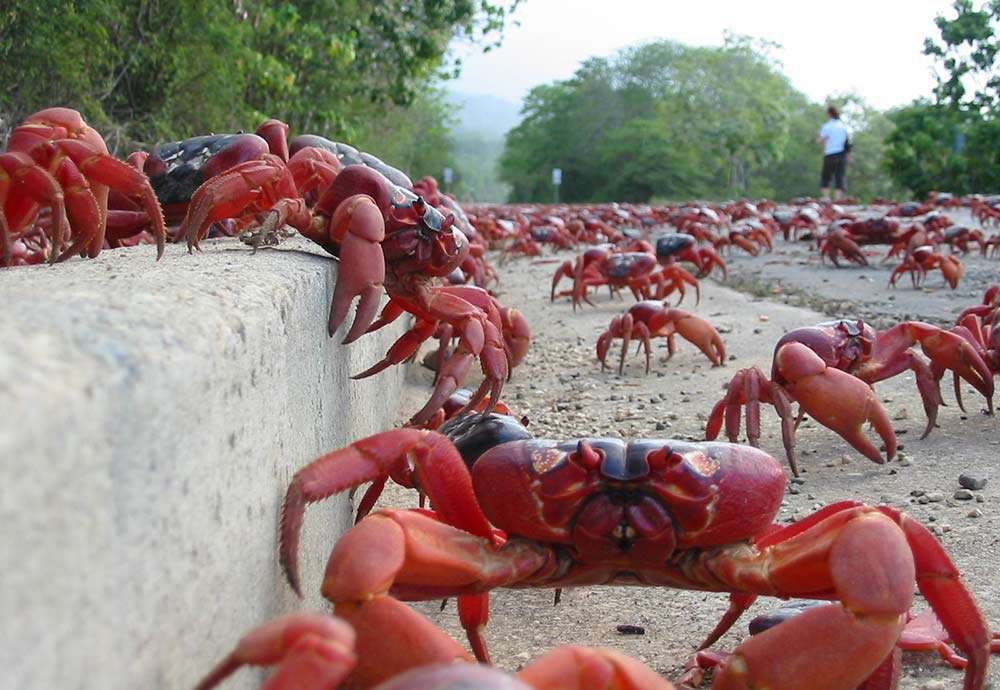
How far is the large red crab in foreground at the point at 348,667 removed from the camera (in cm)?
112

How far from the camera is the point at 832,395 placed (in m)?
4.05

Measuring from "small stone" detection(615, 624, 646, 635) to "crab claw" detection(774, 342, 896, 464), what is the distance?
165cm

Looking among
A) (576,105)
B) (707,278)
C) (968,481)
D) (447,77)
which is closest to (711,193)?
(576,105)

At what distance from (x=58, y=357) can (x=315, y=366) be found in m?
1.43

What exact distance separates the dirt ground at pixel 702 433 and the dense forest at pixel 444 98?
4226mm

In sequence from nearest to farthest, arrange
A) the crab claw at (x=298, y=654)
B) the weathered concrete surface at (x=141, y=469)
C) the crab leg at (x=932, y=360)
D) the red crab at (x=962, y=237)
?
1. the weathered concrete surface at (x=141, y=469)
2. the crab claw at (x=298, y=654)
3. the crab leg at (x=932, y=360)
4. the red crab at (x=962, y=237)

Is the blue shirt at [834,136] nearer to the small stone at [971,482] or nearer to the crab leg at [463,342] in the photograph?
the small stone at [971,482]

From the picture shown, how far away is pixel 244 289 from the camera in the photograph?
6.70 feet

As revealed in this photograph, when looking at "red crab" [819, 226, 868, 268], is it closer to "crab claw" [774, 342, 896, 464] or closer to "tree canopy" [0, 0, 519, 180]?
"tree canopy" [0, 0, 519, 180]

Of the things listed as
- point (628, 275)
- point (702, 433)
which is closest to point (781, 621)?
point (702, 433)

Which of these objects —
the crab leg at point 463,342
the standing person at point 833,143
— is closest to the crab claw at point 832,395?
the crab leg at point 463,342

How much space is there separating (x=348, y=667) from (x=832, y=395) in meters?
3.21

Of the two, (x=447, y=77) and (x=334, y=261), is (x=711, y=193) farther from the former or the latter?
(x=334, y=261)

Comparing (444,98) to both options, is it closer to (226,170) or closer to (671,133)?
(671,133)
